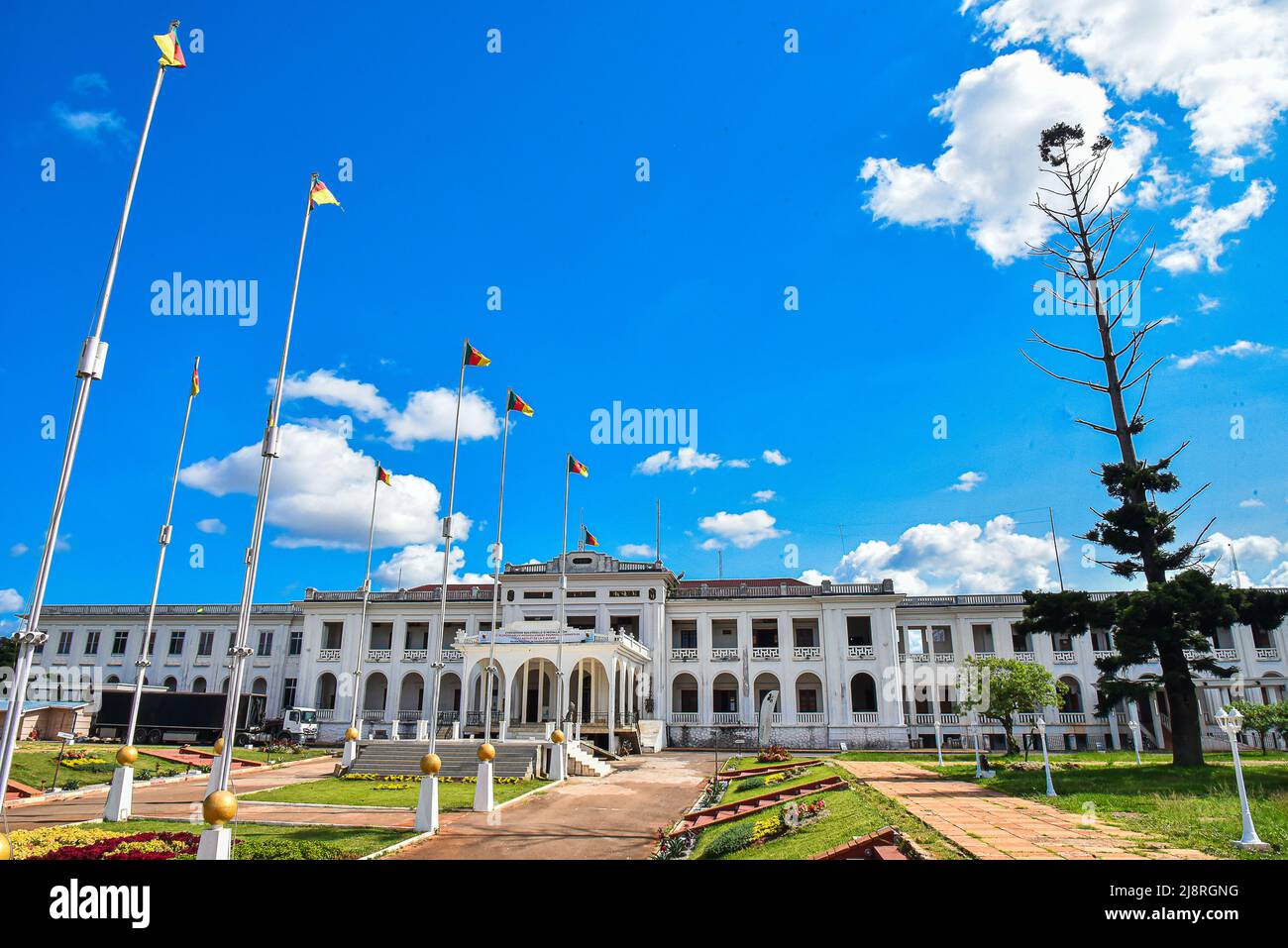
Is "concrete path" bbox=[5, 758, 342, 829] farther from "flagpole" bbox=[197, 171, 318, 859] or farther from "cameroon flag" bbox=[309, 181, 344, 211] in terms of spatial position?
→ "cameroon flag" bbox=[309, 181, 344, 211]

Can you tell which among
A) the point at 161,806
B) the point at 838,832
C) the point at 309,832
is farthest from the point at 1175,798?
the point at 161,806

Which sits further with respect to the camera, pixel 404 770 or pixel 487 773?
pixel 404 770

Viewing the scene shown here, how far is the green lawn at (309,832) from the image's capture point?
1143 centimetres

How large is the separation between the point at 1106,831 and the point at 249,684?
51761 millimetres

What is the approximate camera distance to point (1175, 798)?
1337cm

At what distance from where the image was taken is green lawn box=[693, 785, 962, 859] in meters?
9.32

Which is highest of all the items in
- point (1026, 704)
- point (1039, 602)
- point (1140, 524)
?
point (1140, 524)

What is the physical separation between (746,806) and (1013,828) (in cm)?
562

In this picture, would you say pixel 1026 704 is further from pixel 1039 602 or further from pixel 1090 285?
pixel 1090 285

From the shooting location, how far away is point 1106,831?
399 inches

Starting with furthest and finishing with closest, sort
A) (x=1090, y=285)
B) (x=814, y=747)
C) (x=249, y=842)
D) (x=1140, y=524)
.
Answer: (x=814, y=747) → (x=1090, y=285) → (x=1140, y=524) → (x=249, y=842)

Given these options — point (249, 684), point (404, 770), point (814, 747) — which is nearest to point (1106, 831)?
point (404, 770)

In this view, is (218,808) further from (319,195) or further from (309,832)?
(319,195)

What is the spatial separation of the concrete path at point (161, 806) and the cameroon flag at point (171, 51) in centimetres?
1272
